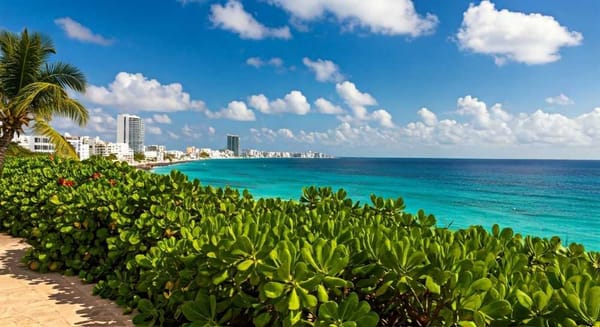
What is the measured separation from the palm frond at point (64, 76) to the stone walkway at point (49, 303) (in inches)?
393

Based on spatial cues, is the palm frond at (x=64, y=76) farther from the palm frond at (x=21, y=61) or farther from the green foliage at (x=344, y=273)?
the green foliage at (x=344, y=273)

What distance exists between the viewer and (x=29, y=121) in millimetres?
10781

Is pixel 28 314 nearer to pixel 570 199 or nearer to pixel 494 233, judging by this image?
pixel 494 233

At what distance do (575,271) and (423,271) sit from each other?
2.46ft

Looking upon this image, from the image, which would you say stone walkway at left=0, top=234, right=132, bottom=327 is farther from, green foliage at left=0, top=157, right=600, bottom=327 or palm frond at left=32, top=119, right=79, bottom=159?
palm frond at left=32, top=119, right=79, bottom=159

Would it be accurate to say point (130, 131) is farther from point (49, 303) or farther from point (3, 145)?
point (49, 303)

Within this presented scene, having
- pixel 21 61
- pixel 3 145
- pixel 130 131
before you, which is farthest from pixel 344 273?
pixel 130 131

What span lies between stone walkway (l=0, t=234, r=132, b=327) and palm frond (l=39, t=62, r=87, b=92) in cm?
998

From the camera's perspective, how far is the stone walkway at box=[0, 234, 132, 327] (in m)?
3.22

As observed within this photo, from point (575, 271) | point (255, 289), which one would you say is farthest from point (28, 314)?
point (575, 271)

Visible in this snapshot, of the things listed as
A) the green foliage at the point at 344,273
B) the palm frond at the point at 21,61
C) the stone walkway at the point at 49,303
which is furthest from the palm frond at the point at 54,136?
the green foliage at the point at 344,273

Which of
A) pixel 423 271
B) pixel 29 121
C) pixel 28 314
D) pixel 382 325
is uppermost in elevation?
pixel 29 121

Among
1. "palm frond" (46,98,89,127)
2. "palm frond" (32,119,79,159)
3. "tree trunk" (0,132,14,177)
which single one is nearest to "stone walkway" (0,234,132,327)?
"tree trunk" (0,132,14,177)

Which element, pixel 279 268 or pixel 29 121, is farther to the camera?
pixel 29 121
